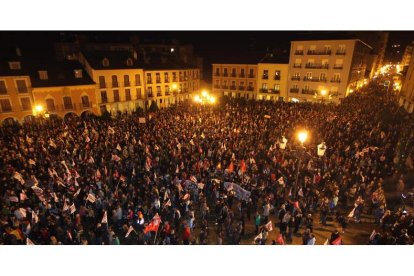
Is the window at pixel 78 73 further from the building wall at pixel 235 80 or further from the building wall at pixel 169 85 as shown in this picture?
the building wall at pixel 235 80

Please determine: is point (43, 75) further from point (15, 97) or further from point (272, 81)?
point (272, 81)

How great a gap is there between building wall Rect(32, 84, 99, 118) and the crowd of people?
28.7 ft

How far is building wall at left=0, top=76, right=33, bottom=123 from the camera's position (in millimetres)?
25453

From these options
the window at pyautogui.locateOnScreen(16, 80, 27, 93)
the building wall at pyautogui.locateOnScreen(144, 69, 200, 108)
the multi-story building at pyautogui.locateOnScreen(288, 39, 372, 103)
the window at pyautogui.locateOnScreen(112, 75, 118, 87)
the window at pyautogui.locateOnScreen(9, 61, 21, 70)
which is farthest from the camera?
the building wall at pyautogui.locateOnScreen(144, 69, 200, 108)

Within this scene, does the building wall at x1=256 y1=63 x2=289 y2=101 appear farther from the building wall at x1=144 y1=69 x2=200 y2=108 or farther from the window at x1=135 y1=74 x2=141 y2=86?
the window at x1=135 y1=74 x2=141 y2=86

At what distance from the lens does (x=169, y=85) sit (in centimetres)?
3981

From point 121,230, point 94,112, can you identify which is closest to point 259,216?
point 121,230

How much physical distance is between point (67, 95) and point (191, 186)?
78.9 ft

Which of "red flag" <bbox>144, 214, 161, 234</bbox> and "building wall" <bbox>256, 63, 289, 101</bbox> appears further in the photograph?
"building wall" <bbox>256, 63, 289, 101</bbox>

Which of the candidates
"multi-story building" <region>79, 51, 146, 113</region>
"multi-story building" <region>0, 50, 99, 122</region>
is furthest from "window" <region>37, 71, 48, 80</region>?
"multi-story building" <region>79, 51, 146, 113</region>

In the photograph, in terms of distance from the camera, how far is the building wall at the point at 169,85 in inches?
1474

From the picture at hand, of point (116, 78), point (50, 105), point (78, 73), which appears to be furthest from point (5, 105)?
point (116, 78)

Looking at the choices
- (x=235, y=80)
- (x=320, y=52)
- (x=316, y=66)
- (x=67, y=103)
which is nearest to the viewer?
(x=67, y=103)

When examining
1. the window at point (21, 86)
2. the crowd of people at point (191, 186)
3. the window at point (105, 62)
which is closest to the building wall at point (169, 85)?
the window at point (105, 62)
